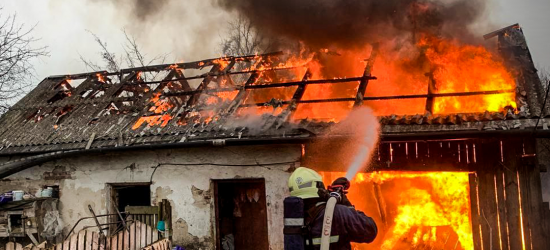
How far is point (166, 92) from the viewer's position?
11172 mm

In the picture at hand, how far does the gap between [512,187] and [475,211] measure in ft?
2.36

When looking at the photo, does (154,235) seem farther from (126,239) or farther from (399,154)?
(399,154)

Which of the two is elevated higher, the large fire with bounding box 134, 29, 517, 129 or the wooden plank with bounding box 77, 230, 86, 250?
the large fire with bounding box 134, 29, 517, 129

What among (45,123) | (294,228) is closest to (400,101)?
(294,228)

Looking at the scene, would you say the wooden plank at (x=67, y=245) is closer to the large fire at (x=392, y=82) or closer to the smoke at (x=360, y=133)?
the large fire at (x=392, y=82)

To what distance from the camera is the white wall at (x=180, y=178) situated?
8.48 m

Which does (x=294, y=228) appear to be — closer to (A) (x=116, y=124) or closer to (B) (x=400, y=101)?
(B) (x=400, y=101)

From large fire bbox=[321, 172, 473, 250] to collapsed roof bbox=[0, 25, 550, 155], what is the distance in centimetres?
159

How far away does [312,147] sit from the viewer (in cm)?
818

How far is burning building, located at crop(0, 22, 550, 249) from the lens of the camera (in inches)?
275

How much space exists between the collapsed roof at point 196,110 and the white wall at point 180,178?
1.63 feet

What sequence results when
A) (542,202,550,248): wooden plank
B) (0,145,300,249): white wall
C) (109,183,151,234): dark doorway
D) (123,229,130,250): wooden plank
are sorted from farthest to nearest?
(109,183,151,234): dark doorway
(0,145,300,249): white wall
(123,229,130,250): wooden plank
(542,202,550,248): wooden plank

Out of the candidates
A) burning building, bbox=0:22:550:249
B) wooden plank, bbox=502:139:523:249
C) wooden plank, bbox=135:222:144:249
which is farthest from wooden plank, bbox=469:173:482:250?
wooden plank, bbox=135:222:144:249

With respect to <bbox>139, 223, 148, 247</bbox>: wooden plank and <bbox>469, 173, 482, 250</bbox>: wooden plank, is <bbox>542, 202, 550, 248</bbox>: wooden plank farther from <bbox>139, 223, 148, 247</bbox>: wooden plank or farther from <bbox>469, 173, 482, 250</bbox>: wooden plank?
<bbox>139, 223, 148, 247</bbox>: wooden plank
